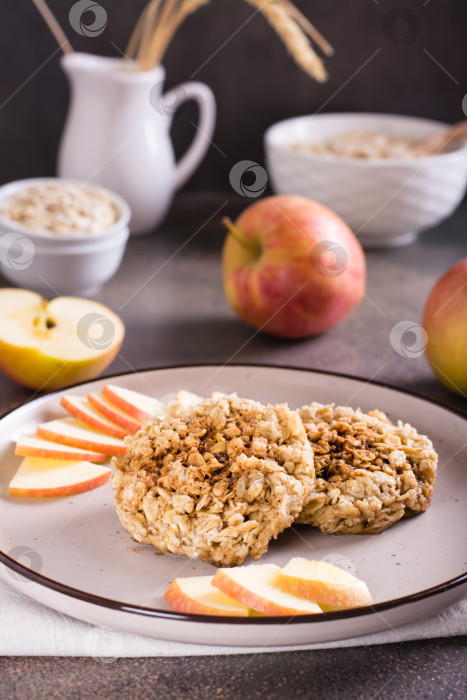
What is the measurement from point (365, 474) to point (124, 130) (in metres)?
1.29

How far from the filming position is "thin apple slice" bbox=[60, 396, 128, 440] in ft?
3.87

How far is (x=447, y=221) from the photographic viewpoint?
236 centimetres

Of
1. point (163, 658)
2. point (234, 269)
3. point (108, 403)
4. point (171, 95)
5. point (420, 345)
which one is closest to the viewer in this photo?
point (163, 658)

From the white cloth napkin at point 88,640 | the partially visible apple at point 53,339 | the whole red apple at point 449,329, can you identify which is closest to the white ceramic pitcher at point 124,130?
the partially visible apple at point 53,339

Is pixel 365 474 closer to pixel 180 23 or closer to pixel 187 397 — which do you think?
pixel 187 397

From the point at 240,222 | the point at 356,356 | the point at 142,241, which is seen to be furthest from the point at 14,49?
the point at 356,356

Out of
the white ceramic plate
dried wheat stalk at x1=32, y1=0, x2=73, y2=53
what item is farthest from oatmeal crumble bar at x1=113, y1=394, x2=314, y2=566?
dried wheat stalk at x1=32, y1=0, x2=73, y2=53

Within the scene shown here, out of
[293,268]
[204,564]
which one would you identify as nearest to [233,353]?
[293,268]

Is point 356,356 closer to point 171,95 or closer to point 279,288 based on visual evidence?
point 279,288

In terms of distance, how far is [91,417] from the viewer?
1.18 meters

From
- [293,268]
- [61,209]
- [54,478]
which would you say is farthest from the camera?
[61,209]

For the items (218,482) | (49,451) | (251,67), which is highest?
(218,482)

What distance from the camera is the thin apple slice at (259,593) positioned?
81 cm

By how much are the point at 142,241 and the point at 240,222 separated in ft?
1.80
